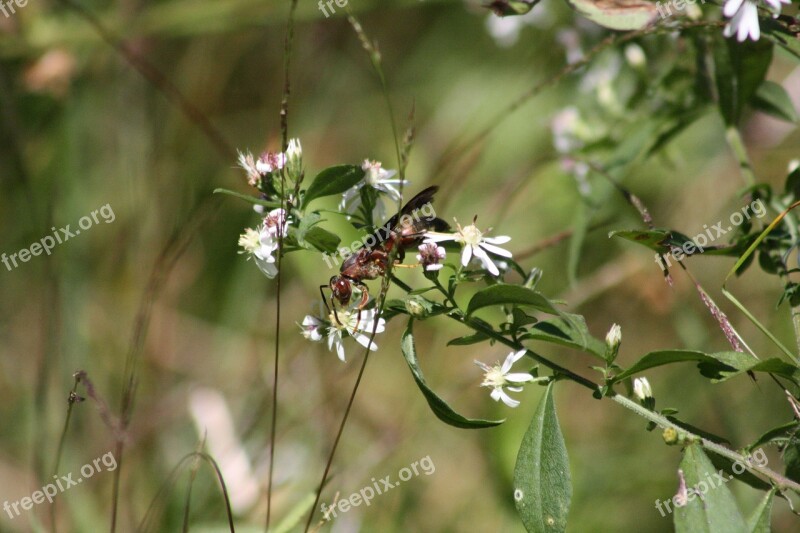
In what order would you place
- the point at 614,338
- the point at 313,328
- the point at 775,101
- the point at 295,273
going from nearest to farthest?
1. the point at 614,338
2. the point at 313,328
3. the point at 775,101
4. the point at 295,273

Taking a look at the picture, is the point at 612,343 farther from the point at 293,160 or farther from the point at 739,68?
the point at 739,68

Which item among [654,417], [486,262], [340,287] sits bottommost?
[654,417]

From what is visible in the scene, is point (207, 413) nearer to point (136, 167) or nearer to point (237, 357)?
point (237, 357)

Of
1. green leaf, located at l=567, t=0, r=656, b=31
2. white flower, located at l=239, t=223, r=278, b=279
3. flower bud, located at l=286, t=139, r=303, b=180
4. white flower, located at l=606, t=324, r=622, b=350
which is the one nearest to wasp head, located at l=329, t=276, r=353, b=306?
white flower, located at l=239, t=223, r=278, b=279

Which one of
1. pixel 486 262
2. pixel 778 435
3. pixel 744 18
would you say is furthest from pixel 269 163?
pixel 778 435

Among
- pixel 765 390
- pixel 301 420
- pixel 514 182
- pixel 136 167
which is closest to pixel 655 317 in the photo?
pixel 765 390

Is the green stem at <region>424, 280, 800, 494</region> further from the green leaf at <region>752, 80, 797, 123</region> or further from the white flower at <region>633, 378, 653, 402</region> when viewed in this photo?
the green leaf at <region>752, 80, 797, 123</region>
